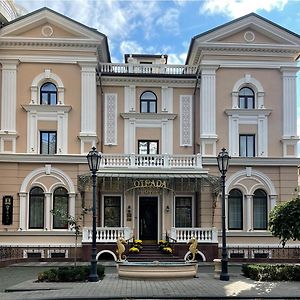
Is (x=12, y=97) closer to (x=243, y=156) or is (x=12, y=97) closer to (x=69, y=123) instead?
(x=69, y=123)

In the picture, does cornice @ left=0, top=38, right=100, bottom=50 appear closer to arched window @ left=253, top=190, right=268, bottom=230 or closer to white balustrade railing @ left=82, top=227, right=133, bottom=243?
white balustrade railing @ left=82, top=227, right=133, bottom=243

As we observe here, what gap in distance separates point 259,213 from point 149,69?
10461mm

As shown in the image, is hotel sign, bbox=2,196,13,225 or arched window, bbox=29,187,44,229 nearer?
hotel sign, bbox=2,196,13,225

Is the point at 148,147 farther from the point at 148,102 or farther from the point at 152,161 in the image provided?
the point at 148,102

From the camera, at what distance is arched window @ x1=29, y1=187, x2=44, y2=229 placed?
29.0 meters

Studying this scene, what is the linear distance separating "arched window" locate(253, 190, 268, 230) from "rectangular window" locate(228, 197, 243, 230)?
0.77 m

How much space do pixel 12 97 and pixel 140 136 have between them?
297 inches

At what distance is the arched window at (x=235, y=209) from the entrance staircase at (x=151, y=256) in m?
4.24

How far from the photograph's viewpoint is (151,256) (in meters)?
27.0

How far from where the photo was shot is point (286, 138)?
30.0 meters

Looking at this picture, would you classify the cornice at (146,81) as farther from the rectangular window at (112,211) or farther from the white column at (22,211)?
the white column at (22,211)

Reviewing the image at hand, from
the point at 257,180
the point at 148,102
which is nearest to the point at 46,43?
the point at 148,102

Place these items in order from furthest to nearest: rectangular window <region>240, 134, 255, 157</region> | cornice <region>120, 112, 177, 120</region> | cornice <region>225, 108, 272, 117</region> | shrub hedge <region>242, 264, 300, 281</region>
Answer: cornice <region>120, 112, 177, 120</region> → rectangular window <region>240, 134, 255, 157</region> → cornice <region>225, 108, 272, 117</region> → shrub hedge <region>242, 264, 300, 281</region>

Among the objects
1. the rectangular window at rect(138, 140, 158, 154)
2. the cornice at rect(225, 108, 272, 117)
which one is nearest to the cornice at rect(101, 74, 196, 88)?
the cornice at rect(225, 108, 272, 117)
